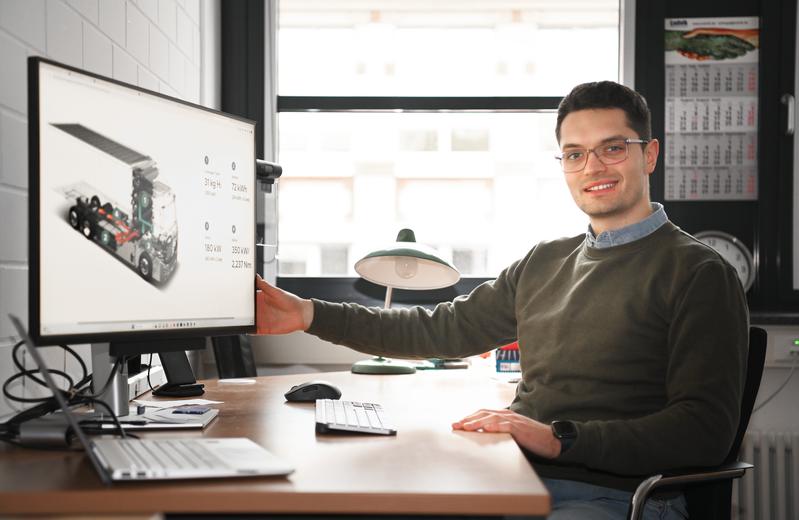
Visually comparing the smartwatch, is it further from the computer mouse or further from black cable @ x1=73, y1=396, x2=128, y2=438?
black cable @ x1=73, y1=396, x2=128, y2=438

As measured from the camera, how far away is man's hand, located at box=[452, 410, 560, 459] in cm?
123

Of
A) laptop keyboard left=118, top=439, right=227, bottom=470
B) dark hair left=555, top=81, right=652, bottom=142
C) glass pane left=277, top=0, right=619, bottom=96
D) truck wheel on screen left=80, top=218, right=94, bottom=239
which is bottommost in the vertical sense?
laptop keyboard left=118, top=439, right=227, bottom=470

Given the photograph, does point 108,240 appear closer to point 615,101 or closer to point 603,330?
point 603,330

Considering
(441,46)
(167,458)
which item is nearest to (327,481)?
(167,458)

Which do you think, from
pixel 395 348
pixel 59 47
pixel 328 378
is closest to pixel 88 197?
pixel 59 47

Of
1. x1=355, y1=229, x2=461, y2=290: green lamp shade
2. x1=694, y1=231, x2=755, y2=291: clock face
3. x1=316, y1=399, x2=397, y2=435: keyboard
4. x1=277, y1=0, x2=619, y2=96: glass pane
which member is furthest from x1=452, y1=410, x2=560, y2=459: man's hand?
x1=277, y1=0, x2=619, y2=96: glass pane

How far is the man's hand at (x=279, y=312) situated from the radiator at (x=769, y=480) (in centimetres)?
171

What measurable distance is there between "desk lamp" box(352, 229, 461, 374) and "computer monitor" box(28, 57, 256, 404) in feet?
2.21

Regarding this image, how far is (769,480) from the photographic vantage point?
2.62 m

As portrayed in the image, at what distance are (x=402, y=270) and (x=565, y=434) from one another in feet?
3.30

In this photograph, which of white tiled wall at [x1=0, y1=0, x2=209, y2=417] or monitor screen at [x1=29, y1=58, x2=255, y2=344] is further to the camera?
white tiled wall at [x1=0, y1=0, x2=209, y2=417]

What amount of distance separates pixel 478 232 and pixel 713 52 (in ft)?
3.45

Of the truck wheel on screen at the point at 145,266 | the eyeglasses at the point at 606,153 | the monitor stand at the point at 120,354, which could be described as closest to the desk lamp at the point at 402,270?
the eyeglasses at the point at 606,153

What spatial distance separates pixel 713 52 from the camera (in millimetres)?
2807
